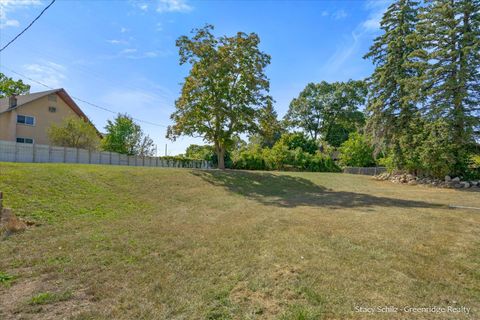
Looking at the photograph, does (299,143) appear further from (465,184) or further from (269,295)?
(269,295)

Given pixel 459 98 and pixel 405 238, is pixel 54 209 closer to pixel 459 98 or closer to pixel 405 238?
pixel 405 238

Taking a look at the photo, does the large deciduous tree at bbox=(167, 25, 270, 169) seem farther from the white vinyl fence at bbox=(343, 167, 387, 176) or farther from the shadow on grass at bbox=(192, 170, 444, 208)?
the white vinyl fence at bbox=(343, 167, 387, 176)

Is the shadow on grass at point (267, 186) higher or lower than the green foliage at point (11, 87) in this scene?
lower

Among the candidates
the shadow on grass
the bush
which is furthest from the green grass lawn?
the bush

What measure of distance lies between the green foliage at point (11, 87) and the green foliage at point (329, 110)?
4004 centimetres

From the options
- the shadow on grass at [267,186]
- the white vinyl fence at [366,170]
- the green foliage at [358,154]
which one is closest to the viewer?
the shadow on grass at [267,186]

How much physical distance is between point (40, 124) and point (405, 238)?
106 feet

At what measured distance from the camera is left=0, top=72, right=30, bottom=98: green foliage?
108 feet

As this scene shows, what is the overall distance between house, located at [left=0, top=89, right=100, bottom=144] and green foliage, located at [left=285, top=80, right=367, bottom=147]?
34273mm

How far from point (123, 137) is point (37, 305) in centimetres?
3287

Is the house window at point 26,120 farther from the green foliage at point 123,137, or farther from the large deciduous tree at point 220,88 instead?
the large deciduous tree at point 220,88

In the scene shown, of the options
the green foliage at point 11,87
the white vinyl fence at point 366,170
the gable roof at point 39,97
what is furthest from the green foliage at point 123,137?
the white vinyl fence at point 366,170

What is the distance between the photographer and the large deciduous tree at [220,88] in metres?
17.8

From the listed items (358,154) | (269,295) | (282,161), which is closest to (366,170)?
(358,154)
